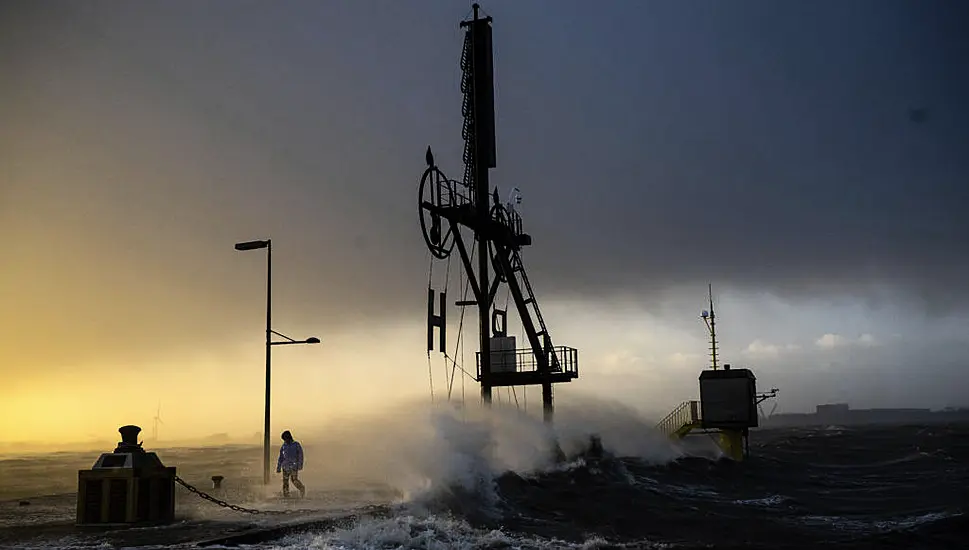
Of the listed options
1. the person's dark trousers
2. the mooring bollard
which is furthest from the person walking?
the mooring bollard

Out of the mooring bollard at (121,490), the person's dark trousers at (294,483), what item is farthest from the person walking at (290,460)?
the mooring bollard at (121,490)

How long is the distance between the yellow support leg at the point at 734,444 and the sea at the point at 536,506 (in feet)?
7.35

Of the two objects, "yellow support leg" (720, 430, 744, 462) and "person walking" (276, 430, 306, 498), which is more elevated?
"person walking" (276, 430, 306, 498)

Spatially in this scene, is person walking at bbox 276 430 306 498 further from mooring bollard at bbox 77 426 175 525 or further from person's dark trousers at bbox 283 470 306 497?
mooring bollard at bbox 77 426 175 525

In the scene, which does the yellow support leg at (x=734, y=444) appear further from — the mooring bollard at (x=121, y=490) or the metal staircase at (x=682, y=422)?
the mooring bollard at (x=121, y=490)

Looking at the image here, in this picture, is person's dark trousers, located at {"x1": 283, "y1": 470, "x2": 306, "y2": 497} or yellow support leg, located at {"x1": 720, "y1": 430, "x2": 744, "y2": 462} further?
yellow support leg, located at {"x1": 720, "y1": 430, "x2": 744, "y2": 462}

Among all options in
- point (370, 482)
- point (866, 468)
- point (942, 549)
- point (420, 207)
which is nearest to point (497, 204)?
point (420, 207)

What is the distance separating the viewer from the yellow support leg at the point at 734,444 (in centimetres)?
4716

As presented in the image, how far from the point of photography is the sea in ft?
59.3

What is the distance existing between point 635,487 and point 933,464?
2609 cm

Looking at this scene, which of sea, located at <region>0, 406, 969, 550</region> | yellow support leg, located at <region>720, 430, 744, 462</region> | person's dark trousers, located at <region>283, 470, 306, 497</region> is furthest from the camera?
yellow support leg, located at <region>720, 430, 744, 462</region>

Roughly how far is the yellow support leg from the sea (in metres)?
2.24

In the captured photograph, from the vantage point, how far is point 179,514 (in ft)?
73.6

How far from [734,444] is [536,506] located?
1017 inches
